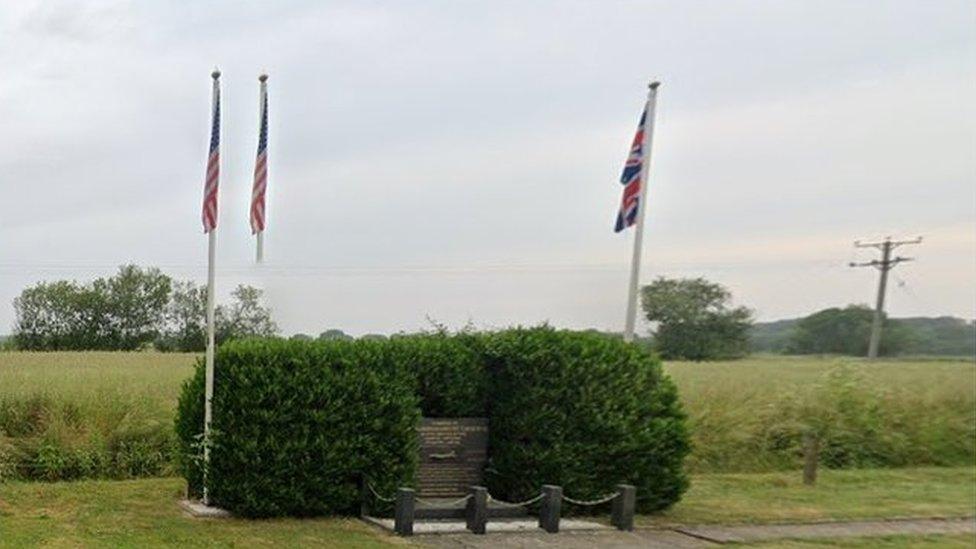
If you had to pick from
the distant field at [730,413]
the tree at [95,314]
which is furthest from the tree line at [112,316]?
the distant field at [730,413]

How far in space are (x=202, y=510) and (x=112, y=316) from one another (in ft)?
68.8

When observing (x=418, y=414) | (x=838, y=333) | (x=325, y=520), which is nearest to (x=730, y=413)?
(x=838, y=333)

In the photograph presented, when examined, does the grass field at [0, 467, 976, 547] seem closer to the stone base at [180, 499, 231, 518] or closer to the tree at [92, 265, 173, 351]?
the stone base at [180, 499, 231, 518]

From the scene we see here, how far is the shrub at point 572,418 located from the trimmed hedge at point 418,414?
0.01 meters

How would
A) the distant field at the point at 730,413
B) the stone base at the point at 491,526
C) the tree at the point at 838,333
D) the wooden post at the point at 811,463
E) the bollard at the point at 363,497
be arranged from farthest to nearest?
the wooden post at the point at 811,463
the tree at the point at 838,333
the distant field at the point at 730,413
the bollard at the point at 363,497
the stone base at the point at 491,526

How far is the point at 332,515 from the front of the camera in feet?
34.7

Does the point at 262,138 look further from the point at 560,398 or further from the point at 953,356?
the point at 953,356

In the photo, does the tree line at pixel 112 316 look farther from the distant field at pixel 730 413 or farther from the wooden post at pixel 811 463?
the wooden post at pixel 811 463

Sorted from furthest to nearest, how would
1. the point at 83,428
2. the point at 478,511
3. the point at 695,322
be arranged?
the point at 695,322, the point at 83,428, the point at 478,511

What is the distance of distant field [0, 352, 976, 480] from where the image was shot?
13.5 m

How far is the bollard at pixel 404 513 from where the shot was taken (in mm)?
9805

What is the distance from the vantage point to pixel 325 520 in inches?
407

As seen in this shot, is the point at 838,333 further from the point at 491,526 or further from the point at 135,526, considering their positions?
the point at 135,526

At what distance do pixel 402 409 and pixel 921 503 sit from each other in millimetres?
6673
